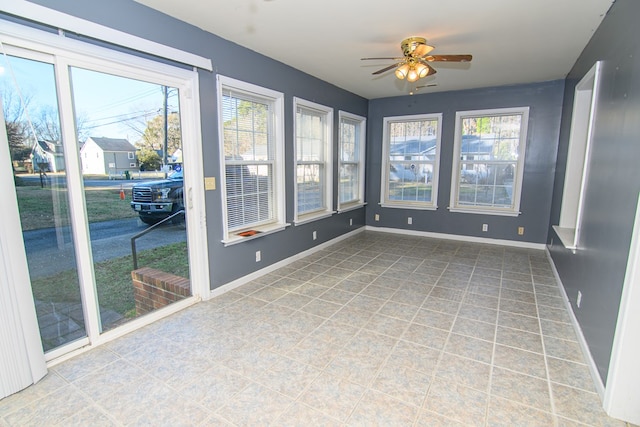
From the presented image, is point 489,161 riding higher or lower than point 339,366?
higher

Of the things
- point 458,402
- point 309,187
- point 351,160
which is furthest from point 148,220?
point 351,160

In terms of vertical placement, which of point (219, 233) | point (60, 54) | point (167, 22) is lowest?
point (219, 233)

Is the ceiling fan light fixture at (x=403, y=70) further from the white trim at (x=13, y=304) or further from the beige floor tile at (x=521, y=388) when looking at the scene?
the white trim at (x=13, y=304)

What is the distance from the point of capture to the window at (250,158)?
10.8 feet

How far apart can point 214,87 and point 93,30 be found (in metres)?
1.05

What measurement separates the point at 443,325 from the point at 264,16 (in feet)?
10.0

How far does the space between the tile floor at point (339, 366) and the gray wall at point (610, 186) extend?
0.42 m

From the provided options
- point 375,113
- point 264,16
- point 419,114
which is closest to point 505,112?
point 419,114

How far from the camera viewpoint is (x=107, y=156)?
2400mm

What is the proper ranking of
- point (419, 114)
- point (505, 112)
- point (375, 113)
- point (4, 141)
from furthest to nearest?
point (375, 113)
point (419, 114)
point (505, 112)
point (4, 141)

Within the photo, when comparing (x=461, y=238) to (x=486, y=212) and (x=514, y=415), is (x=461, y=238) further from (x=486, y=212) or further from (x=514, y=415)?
(x=514, y=415)

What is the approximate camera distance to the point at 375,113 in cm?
607

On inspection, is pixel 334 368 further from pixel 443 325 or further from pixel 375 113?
pixel 375 113

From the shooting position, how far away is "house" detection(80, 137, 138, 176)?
7.38 ft
